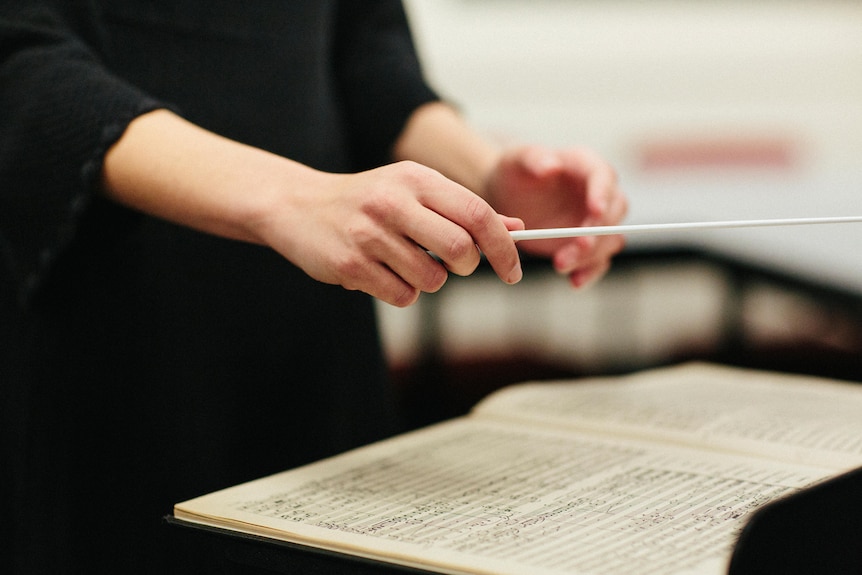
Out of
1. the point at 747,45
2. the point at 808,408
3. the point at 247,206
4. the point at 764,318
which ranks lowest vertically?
the point at 764,318

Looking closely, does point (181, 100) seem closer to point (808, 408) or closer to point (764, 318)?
point (808, 408)

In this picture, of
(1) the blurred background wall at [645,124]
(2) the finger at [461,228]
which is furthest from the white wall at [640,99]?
(2) the finger at [461,228]

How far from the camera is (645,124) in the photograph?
91.2 inches

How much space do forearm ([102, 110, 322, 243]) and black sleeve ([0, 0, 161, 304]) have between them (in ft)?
0.04

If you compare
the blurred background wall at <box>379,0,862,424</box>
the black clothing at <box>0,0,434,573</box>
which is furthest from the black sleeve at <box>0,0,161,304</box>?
the blurred background wall at <box>379,0,862,424</box>

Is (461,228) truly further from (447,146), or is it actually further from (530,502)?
(447,146)

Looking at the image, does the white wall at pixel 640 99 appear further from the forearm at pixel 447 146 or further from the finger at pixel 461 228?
the finger at pixel 461 228

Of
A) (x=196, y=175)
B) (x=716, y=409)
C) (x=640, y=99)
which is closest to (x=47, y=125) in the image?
(x=196, y=175)

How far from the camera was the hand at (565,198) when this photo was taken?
0.69 metres

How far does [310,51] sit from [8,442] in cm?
39

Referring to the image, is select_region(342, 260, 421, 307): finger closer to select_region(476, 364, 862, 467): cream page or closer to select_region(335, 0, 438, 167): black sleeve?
select_region(476, 364, 862, 467): cream page

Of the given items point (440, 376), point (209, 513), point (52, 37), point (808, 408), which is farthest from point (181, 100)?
point (440, 376)

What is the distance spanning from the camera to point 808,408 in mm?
709

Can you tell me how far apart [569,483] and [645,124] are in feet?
6.28
